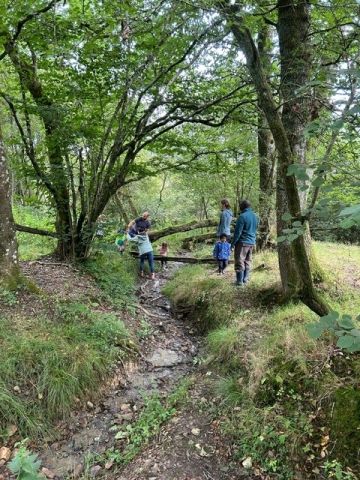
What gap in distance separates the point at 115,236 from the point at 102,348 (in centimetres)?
481

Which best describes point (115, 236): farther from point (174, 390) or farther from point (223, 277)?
point (174, 390)

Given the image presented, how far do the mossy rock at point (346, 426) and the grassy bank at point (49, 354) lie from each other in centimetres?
279

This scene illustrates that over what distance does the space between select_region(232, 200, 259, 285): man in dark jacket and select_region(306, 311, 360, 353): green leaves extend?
16.1 feet

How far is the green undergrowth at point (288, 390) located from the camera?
2992mm

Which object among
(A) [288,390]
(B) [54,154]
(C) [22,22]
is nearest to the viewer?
(A) [288,390]

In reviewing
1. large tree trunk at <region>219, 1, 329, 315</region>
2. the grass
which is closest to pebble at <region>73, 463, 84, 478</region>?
large tree trunk at <region>219, 1, 329, 315</region>

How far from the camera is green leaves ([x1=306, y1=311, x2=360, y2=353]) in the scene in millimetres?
1855

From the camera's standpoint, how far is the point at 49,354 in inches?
167

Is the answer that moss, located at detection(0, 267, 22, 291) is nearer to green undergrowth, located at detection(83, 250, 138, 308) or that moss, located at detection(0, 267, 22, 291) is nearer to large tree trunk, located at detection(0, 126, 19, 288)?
large tree trunk, located at detection(0, 126, 19, 288)

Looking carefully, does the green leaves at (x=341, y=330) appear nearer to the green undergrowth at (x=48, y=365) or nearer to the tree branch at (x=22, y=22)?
the green undergrowth at (x=48, y=365)

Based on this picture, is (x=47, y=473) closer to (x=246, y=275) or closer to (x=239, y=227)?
(x=246, y=275)

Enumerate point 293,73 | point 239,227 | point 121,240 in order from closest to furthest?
point 293,73
point 239,227
point 121,240

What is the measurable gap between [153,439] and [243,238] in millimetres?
4223

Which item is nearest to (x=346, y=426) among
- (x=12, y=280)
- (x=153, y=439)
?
(x=153, y=439)
